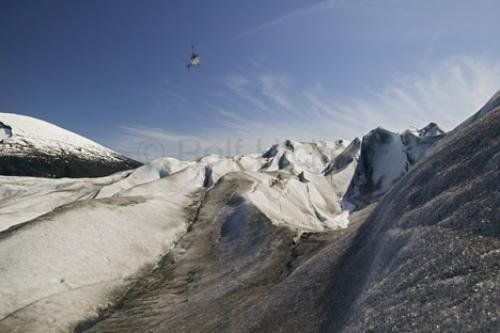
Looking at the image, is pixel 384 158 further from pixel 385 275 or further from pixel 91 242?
pixel 385 275

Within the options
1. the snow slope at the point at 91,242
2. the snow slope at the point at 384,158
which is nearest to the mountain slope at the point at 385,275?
the snow slope at the point at 91,242

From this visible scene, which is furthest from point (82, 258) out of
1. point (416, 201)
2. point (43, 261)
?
point (416, 201)

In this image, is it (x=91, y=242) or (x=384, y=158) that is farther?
(x=384, y=158)

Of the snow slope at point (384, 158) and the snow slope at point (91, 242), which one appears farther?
the snow slope at point (384, 158)

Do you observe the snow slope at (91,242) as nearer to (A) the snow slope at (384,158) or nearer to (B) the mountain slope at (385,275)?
(B) the mountain slope at (385,275)

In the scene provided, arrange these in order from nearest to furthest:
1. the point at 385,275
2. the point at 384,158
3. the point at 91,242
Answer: the point at 385,275 → the point at 91,242 → the point at 384,158

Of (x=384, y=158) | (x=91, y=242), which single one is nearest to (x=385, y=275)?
(x=91, y=242)

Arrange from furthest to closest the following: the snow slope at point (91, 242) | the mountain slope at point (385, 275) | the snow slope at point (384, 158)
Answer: the snow slope at point (384, 158) < the snow slope at point (91, 242) < the mountain slope at point (385, 275)

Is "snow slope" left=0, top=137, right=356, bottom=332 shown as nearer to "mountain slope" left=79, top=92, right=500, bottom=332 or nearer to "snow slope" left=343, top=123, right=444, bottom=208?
"mountain slope" left=79, top=92, right=500, bottom=332

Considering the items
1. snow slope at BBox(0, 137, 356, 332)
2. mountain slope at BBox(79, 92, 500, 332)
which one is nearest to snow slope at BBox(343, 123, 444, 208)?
snow slope at BBox(0, 137, 356, 332)
